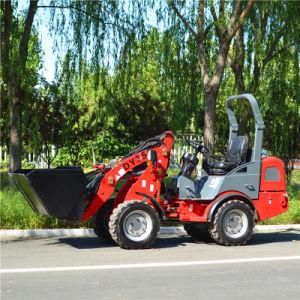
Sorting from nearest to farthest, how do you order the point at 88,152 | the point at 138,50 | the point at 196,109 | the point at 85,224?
the point at 85,224 → the point at 138,50 → the point at 196,109 → the point at 88,152

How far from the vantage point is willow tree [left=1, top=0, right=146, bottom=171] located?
1395 centimetres

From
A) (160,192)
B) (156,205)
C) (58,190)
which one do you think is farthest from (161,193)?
(58,190)

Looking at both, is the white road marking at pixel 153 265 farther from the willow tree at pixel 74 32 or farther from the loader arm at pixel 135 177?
the willow tree at pixel 74 32

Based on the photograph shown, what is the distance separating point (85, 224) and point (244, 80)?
7.38 meters

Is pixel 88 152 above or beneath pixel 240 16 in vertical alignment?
beneath

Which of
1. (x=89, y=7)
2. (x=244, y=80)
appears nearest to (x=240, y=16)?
(x=244, y=80)

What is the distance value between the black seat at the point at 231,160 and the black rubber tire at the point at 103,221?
189 cm

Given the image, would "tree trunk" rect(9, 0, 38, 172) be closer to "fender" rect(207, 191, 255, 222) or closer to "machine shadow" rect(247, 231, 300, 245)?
"fender" rect(207, 191, 255, 222)

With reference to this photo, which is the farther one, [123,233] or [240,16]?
[240,16]

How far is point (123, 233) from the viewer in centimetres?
972

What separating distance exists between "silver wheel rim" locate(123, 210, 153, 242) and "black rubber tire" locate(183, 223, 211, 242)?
1352 millimetres

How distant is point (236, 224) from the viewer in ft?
34.0

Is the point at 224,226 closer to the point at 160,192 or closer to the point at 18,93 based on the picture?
the point at 160,192

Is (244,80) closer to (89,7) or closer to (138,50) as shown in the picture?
(138,50)
